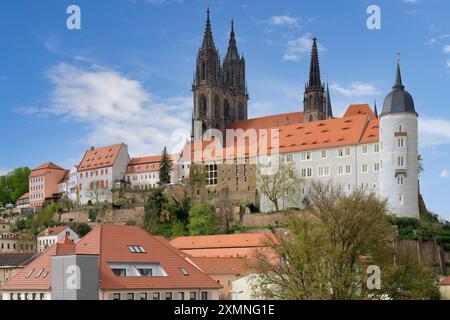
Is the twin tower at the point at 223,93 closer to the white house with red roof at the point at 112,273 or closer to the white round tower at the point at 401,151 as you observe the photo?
the white round tower at the point at 401,151

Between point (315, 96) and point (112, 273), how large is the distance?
85.3m

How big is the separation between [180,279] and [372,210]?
1089 cm

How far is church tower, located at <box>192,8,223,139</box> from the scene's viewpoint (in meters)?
127

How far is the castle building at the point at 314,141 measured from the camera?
3295 inches

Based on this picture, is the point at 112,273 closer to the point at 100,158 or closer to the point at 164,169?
the point at 164,169

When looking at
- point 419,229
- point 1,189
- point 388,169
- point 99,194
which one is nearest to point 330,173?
point 388,169

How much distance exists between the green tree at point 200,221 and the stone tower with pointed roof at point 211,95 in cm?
3095

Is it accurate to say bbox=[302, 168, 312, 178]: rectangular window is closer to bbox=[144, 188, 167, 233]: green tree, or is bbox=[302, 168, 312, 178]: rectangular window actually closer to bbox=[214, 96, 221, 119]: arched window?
bbox=[144, 188, 167, 233]: green tree

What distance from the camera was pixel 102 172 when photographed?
120 m

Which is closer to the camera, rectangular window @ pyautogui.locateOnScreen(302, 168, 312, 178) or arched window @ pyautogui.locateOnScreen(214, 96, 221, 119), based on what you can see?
rectangular window @ pyautogui.locateOnScreen(302, 168, 312, 178)

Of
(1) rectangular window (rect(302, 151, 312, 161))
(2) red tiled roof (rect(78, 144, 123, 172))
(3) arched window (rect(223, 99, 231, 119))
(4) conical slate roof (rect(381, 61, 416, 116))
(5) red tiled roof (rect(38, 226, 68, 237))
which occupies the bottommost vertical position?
(5) red tiled roof (rect(38, 226, 68, 237))

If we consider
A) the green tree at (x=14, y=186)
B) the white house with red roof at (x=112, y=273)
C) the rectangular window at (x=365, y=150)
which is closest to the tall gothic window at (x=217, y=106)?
the green tree at (x=14, y=186)

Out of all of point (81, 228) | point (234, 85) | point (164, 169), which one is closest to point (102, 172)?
point (164, 169)

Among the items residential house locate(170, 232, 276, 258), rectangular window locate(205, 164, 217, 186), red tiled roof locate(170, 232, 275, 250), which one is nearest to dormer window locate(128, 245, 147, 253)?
residential house locate(170, 232, 276, 258)
